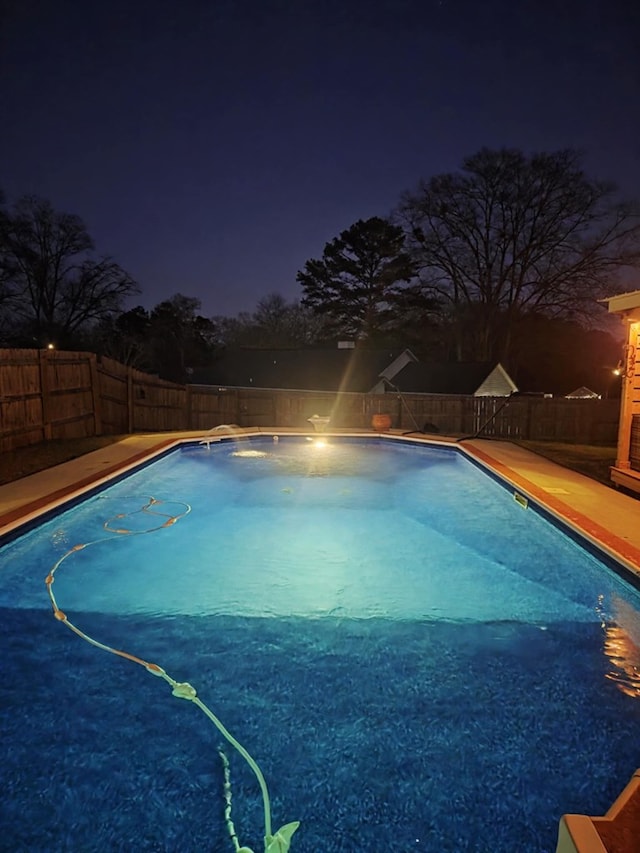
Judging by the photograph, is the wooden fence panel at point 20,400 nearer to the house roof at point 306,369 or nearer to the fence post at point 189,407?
the fence post at point 189,407

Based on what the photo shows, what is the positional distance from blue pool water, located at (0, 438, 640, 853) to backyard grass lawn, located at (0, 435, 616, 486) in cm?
202

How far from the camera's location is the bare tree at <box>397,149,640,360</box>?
26.0 meters

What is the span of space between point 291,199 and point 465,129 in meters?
9.00

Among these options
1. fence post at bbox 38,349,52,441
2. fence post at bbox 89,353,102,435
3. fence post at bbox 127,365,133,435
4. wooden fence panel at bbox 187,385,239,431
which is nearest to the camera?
fence post at bbox 38,349,52,441

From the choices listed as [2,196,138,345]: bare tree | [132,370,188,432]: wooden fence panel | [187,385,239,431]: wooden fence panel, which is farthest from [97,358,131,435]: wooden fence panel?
[2,196,138,345]: bare tree

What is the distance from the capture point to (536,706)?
302cm

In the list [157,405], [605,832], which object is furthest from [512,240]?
[605,832]

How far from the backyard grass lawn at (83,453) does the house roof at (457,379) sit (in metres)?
10.1

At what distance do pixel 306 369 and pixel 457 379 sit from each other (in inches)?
308

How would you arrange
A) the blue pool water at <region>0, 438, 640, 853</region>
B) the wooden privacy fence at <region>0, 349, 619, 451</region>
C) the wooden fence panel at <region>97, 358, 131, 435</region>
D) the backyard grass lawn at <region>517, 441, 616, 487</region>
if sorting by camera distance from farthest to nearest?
the wooden fence panel at <region>97, 358, 131, 435</region> < the wooden privacy fence at <region>0, 349, 619, 451</region> < the backyard grass lawn at <region>517, 441, 616, 487</region> < the blue pool water at <region>0, 438, 640, 853</region>

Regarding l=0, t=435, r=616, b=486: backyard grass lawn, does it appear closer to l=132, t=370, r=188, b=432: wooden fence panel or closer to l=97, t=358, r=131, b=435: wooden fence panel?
l=97, t=358, r=131, b=435: wooden fence panel

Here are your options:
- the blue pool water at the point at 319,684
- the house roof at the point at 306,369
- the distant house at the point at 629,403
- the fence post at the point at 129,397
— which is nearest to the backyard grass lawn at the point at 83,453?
the distant house at the point at 629,403

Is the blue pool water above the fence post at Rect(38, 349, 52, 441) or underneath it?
underneath

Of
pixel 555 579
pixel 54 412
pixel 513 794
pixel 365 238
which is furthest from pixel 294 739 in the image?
pixel 365 238
